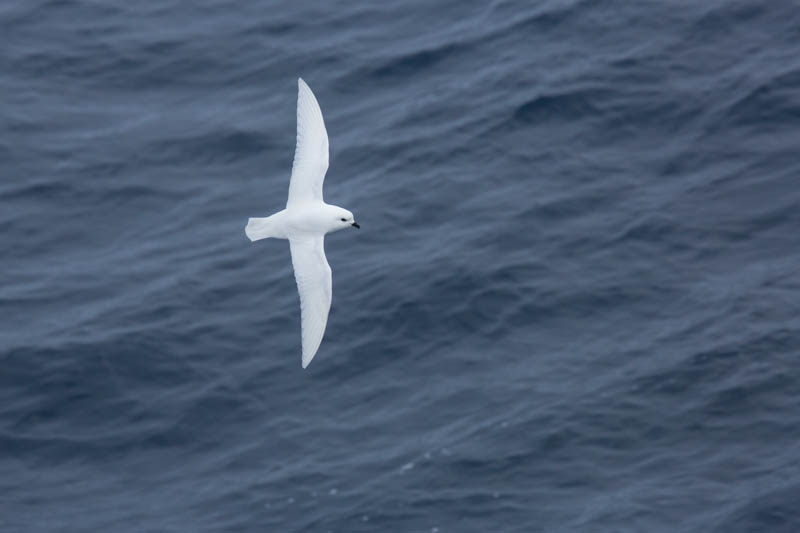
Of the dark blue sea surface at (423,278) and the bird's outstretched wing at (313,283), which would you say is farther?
the dark blue sea surface at (423,278)

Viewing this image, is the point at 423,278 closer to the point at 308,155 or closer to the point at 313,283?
the point at 308,155

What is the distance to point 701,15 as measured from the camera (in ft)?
89.0

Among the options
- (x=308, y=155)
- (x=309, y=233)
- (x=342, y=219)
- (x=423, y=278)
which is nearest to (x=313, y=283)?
(x=309, y=233)

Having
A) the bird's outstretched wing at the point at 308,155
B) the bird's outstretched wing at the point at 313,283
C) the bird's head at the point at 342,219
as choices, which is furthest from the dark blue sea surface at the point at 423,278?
the bird's head at the point at 342,219

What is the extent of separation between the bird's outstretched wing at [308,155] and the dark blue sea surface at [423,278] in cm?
431

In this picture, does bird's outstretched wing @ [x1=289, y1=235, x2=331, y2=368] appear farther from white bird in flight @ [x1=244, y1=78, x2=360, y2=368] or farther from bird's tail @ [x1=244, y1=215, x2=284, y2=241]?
bird's tail @ [x1=244, y1=215, x2=284, y2=241]

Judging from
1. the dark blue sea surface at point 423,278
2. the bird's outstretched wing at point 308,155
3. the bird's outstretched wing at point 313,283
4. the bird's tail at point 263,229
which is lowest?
the dark blue sea surface at point 423,278

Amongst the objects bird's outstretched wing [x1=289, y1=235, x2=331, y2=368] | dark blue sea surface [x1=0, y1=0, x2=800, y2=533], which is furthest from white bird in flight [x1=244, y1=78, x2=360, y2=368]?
dark blue sea surface [x1=0, y1=0, x2=800, y2=533]

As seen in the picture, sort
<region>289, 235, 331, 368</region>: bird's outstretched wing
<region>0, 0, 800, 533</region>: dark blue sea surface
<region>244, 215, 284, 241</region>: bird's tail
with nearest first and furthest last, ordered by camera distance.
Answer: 1. <region>244, 215, 284, 241</region>: bird's tail
2. <region>289, 235, 331, 368</region>: bird's outstretched wing
3. <region>0, 0, 800, 533</region>: dark blue sea surface

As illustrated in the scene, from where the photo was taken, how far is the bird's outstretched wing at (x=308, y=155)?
61.0 ft

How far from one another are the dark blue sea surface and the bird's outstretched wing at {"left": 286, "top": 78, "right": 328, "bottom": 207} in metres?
4.31

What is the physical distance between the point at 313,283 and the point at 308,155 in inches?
62.7

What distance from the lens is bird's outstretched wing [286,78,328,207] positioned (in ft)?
61.0

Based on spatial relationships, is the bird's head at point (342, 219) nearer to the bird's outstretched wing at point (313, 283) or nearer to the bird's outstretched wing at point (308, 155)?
the bird's outstretched wing at point (313, 283)
